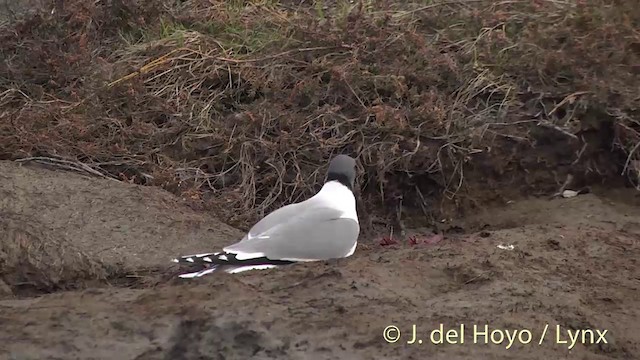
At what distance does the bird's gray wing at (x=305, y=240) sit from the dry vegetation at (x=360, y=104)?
3.68ft

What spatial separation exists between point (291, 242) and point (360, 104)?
183 cm

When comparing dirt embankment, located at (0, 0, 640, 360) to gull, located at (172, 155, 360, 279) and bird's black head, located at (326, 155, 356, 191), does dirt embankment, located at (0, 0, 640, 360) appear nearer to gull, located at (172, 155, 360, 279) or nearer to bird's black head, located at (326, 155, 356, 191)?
gull, located at (172, 155, 360, 279)

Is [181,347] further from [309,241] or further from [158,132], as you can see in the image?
[158,132]

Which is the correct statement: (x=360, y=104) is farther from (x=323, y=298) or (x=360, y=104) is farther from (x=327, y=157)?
(x=323, y=298)

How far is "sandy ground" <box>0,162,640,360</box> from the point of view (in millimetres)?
3027

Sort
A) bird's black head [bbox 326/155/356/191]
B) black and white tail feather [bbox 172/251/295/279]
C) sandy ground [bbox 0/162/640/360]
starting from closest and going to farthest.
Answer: sandy ground [bbox 0/162/640/360]
black and white tail feather [bbox 172/251/295/279]
bird's black head [bbox 326/155/356/191]

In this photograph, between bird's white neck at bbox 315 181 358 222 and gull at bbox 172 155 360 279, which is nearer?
gull at bbox 172 155 360 279

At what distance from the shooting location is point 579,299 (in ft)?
11.8

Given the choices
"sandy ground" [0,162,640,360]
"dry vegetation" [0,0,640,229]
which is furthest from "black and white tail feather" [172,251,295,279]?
"dry vegetation" [0,0,640,229]

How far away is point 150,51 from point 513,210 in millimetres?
2720

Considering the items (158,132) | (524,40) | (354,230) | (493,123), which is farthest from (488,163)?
(158,132)

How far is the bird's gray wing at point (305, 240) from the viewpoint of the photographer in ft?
13.3

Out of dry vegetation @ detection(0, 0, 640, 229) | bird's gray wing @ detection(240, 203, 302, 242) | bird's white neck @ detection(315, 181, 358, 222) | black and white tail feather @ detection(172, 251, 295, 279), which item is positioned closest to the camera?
black and white tail feather @ detection(172, 251, 295, 279)

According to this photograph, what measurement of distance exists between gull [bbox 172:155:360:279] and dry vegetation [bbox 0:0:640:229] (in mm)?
1055
